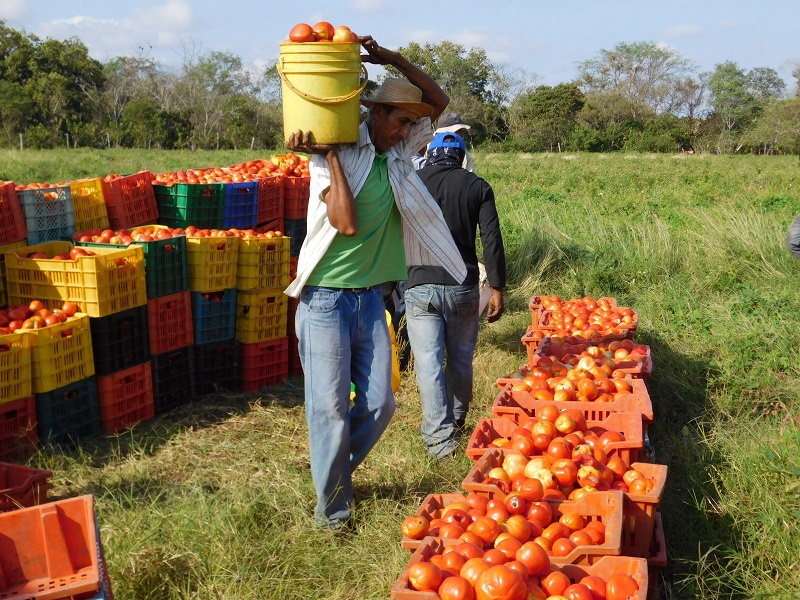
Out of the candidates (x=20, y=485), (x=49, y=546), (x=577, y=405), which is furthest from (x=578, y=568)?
(x=20, y=485)

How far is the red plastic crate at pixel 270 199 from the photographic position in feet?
23.5

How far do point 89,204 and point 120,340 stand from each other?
4.81 ft

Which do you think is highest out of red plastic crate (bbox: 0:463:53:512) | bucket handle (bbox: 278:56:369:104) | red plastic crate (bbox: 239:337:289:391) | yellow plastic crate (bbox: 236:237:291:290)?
bucket handle (bbox: 278:56:369:104)

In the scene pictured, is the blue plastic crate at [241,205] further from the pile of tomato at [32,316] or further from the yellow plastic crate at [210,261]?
the pile of tomato at [32,316]

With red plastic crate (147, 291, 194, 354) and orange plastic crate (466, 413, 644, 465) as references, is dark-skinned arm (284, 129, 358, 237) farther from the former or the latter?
red plastic crate (147, 291, 194, 354)

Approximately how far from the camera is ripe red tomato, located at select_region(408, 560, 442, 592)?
2.43m

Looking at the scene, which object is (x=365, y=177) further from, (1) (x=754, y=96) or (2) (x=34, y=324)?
(1) (x=754, y=96)

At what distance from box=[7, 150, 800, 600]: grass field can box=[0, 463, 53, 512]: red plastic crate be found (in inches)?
12.7

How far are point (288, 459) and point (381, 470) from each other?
0.60 meters

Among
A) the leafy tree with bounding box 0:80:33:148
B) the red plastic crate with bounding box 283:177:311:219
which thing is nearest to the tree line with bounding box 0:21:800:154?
the leafy tree with bounding box 0:80:33:148

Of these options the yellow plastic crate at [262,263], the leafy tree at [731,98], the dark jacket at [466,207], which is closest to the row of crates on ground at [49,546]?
the dark jacket at [466,207]

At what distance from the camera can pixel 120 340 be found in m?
5.51

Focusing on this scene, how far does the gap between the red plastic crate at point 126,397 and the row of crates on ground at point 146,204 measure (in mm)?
1216

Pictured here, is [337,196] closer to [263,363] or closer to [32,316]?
[32,316]
